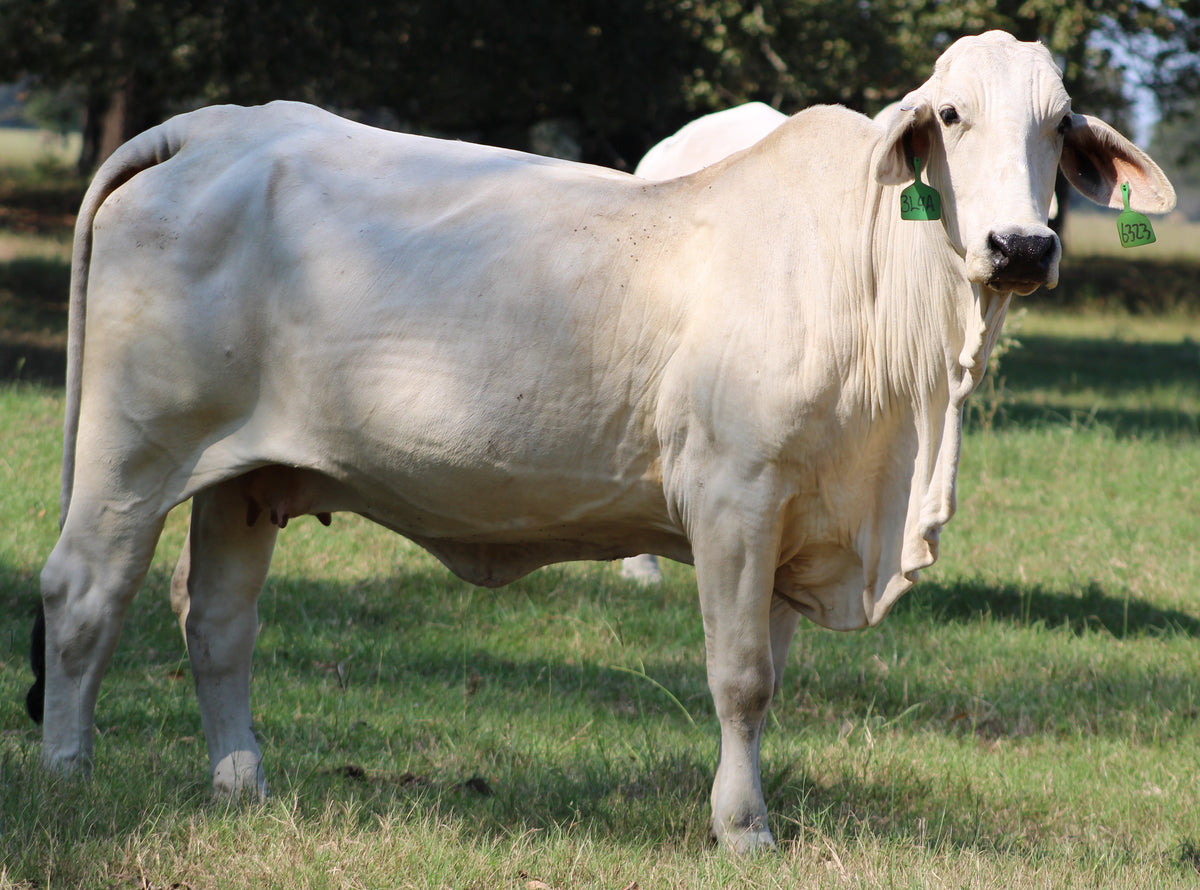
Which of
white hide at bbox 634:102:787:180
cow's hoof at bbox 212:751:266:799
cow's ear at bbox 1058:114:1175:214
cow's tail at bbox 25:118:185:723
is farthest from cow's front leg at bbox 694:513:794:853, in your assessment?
white hide at bbox 634:102:787:180

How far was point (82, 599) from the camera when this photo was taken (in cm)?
374

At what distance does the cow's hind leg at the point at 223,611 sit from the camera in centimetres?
392

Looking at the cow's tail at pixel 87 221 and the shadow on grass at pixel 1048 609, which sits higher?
the cow's tail at pixel 87 221

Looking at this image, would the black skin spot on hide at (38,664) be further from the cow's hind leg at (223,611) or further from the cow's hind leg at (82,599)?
the cow's hind leg at (223,611)

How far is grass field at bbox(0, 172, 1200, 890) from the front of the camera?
3365 millimetres

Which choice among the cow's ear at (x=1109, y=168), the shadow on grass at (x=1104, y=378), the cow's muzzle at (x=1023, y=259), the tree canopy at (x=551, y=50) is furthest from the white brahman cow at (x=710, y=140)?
the tree canopy at (x=551, y=50)

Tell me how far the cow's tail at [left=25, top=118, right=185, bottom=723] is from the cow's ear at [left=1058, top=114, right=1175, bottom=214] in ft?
8.19

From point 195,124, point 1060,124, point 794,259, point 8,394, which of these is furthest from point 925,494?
point 8,394

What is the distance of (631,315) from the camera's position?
11.1ft

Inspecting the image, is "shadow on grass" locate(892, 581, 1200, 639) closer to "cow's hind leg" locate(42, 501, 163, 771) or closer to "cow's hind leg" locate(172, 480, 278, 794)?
"cow's hind leg" locate(172, 480, 278, 794)

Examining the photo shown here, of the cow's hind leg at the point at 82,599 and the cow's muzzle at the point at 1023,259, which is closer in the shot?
the cow's muzzle at the point at 1023,259

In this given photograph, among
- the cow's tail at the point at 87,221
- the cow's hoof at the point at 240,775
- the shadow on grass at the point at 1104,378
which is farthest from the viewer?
the shadow on grass at the point at 1104,378

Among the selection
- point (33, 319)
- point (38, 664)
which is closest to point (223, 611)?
point (38, 664)

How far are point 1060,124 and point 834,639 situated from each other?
3.03m
